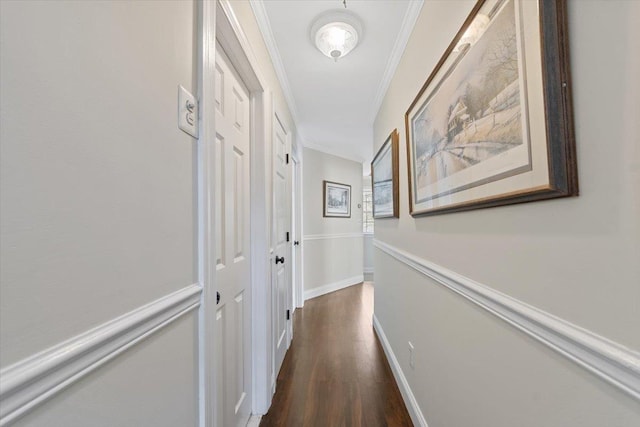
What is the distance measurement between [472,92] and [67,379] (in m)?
1.23

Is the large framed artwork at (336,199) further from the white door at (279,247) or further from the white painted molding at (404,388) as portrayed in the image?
the white painted molding at (404,388)

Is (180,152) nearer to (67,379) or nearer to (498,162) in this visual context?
(67,379)

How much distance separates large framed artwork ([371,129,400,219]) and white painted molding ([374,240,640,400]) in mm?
1182

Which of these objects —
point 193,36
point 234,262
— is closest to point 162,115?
point 193,36

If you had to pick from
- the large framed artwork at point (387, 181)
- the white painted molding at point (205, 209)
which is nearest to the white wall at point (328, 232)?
the large framed artwork at point (387, 181)

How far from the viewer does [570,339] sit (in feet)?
1.85

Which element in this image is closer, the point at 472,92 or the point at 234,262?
the point at 472,92

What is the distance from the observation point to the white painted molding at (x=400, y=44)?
1.56 metres

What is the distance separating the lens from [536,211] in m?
0.67

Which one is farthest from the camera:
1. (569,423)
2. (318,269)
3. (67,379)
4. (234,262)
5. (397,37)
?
(318,269)

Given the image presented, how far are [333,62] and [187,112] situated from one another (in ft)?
5.41

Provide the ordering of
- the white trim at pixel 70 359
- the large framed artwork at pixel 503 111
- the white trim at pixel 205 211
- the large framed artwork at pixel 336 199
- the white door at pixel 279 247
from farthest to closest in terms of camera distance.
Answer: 1. the large framed artwork at pixel 336 199
2. the white door at pixel 279 247
3. the white trim at pixel 205 211
4. the large framed artwork at pixel 503 111
5. the white trim at pixel 70 359

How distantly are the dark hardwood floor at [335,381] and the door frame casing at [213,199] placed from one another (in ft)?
0.77

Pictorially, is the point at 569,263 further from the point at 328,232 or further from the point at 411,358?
the point at 328,232
